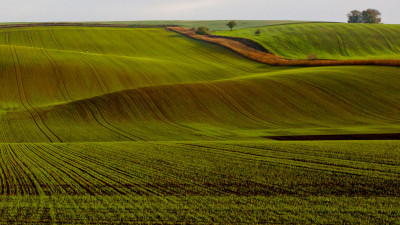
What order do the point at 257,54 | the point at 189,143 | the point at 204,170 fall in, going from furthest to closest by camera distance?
the point at 257,54 < the point at 189,143 < the point at 204,170

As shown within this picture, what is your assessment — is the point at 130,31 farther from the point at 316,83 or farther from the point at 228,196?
the point at 228,196

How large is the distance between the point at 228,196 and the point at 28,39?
242 feet

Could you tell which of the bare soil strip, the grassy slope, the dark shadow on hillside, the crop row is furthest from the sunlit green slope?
the grassy slope

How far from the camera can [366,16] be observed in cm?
13188

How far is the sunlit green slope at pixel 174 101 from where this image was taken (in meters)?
32.0

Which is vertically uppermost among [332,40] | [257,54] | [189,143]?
[332,40]

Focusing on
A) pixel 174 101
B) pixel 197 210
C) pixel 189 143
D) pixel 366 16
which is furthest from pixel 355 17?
pixel 197 210

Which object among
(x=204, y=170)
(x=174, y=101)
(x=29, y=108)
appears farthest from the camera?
(x=29, y=108)

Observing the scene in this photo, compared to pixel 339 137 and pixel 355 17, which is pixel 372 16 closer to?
pixel 355 17

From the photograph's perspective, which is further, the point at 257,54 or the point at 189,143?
the point at 257,54

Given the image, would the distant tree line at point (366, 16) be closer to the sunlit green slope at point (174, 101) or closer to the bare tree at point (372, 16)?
the bare tree at point (372, 16)

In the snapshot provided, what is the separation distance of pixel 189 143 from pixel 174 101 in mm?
14416

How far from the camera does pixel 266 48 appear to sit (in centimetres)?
7681

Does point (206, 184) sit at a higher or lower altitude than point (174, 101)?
higher
